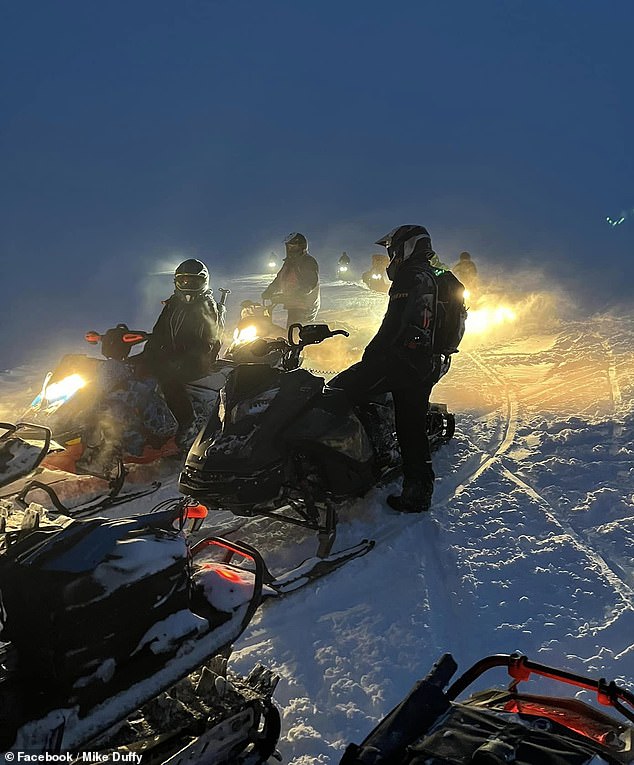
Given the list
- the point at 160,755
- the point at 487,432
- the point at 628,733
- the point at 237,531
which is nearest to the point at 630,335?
the point at 487,432

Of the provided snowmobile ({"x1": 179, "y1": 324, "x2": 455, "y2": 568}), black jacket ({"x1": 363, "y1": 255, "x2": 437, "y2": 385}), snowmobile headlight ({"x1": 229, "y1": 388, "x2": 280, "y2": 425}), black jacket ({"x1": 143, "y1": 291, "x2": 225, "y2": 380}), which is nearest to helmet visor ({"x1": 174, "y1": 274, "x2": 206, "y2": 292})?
black jacket ({"x1": 143, "y1": 291, "x2": 225, "y2": 380})

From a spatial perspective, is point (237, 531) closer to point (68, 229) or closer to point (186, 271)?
point (186, 271)

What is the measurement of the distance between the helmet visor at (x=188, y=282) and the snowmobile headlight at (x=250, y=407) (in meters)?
2.49

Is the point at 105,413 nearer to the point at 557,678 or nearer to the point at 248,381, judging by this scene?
the point at 248,381

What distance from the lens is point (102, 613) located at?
2029 millimetres

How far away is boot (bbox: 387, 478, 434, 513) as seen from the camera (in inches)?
201

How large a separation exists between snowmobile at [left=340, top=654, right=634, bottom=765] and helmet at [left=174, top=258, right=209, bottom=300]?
4958 millimetres

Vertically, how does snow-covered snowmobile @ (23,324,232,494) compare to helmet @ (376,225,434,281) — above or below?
below

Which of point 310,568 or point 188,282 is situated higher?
point 188,282

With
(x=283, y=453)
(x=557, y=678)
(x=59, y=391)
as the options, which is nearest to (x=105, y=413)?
(x=59, y=391)

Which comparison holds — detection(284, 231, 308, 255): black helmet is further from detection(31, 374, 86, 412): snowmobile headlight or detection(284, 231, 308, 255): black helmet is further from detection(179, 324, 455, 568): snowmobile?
detection(179, 324, 455, 568): snowmobile

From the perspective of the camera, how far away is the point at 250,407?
447cm

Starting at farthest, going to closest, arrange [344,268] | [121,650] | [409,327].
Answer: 1. [344,268]
2. [409,327]
3. [121,650]

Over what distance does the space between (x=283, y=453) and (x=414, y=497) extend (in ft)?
4.19
